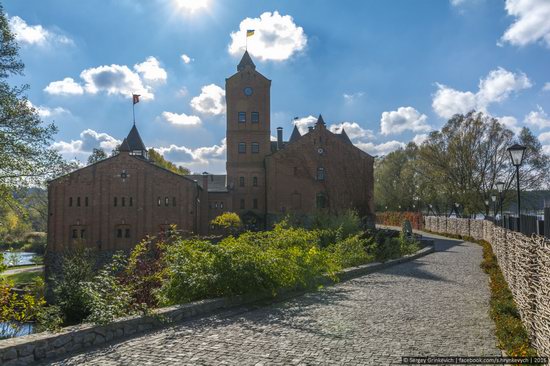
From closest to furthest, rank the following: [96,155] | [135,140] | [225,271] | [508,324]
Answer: [508,324]
[225,271]
[135,140]
[96,155]

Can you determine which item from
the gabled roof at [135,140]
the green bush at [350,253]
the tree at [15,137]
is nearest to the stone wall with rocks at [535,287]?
the green bush at [350,253]

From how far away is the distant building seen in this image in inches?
1587

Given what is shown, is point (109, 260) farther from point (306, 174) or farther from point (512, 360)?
point (512, 360)

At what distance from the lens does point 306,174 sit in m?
45.1

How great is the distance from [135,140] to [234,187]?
1485cm

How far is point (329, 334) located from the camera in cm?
749

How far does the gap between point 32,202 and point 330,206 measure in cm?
2907

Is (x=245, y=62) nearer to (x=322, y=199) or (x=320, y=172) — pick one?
(x=320, y=172)

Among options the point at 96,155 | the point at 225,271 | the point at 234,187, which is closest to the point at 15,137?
the point at 225,271

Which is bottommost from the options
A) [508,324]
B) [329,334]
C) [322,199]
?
[329,334]

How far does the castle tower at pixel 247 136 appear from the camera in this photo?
4688cm

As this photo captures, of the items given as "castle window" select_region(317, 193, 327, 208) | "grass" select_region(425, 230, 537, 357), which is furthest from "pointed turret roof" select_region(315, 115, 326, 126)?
"grass" select_region(425, 230, 537, 357)

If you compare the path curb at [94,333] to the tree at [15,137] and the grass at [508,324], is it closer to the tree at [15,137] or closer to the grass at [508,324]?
the grass at [508,324]

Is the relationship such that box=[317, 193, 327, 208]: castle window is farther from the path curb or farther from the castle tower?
the path curb
